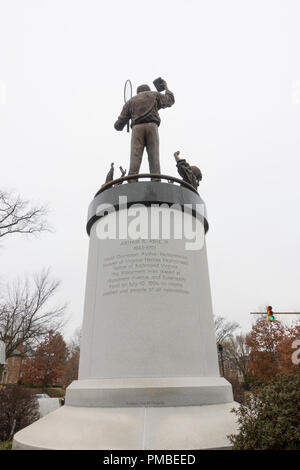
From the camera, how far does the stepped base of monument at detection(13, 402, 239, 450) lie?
3910mm

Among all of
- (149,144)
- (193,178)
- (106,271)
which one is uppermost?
(149,144)

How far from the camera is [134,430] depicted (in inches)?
165

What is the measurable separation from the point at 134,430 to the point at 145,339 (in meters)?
1.59

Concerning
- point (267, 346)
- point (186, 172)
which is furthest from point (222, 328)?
point (186, 172)

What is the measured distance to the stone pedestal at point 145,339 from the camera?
427 cm

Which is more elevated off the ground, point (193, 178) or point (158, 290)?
point (193, 178)

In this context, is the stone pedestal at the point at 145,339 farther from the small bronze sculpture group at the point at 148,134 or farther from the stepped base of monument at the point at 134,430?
the small bronze sculpture group at the point at 148,134

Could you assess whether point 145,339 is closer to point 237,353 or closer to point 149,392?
point 149,392

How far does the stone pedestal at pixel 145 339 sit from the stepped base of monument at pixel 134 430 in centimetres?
1

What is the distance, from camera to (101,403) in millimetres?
5062

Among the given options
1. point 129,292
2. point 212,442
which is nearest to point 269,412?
point 212,442

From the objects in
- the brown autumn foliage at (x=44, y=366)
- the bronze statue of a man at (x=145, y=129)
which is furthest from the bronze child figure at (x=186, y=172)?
the brown autumn foliage at (x=44, y=366)

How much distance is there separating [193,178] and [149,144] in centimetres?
161

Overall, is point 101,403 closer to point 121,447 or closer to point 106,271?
point 121,447
